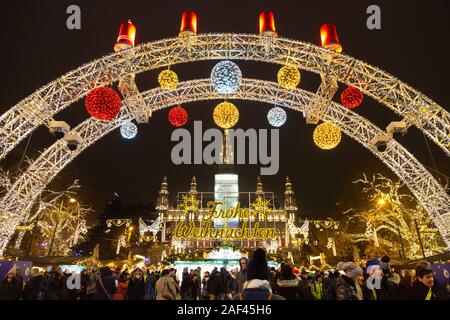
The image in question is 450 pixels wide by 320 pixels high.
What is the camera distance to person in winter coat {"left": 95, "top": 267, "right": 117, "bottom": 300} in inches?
231

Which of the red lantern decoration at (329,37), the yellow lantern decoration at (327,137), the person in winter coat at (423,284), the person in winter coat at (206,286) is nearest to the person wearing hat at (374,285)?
the person in winter coat at (423,284)

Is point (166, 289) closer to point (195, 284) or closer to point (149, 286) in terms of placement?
point (195, 284)

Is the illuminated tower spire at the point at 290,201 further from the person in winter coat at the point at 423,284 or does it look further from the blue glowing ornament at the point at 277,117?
the person in winter coat at the point at 423,284

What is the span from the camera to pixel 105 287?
232 inches

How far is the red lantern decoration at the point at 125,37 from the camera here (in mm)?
12250

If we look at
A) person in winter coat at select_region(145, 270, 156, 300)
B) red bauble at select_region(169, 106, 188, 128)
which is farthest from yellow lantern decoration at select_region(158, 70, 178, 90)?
person in winter coat at select_region(145, 270, 156, 300)

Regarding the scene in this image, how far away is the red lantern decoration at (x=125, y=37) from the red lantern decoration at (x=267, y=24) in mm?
4992

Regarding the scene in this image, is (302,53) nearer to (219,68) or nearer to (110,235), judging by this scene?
(219,68)

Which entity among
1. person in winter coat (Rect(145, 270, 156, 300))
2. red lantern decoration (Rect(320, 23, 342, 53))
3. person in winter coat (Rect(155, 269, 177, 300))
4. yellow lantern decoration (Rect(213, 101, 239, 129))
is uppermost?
red lantern decoration (Rect(320, 23, 342, 53))

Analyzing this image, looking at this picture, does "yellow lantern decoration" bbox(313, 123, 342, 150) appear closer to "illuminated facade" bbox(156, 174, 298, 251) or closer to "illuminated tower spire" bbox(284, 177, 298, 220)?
"illuminated facade" bbox(156, 174, 298, 251)

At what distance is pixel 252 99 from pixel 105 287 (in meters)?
11.8

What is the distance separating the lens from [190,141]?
1472 cm

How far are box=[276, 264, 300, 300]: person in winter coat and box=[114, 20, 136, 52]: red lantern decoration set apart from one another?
10.6m

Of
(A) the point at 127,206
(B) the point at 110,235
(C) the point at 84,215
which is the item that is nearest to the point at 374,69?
(C) the point at 84,215
